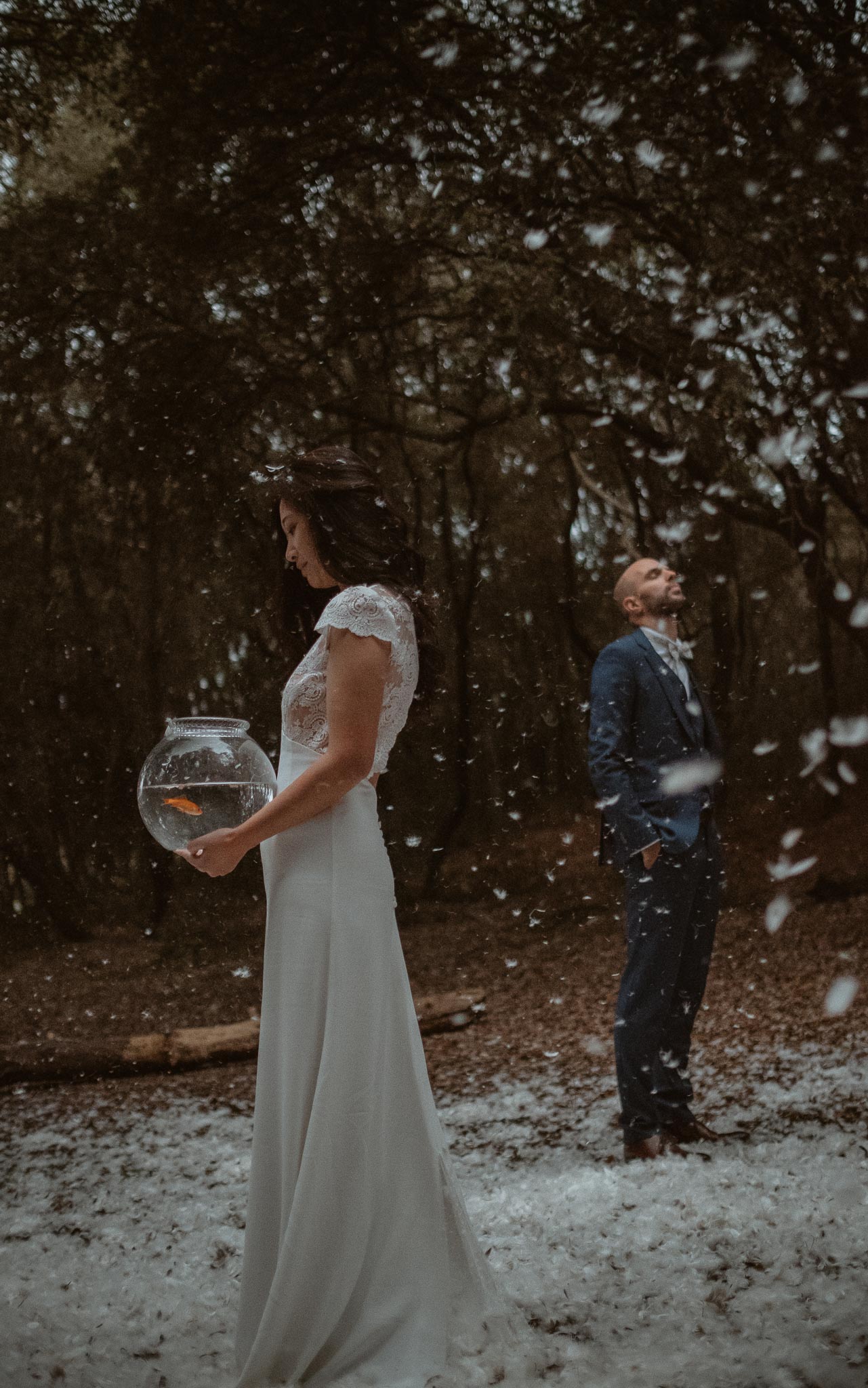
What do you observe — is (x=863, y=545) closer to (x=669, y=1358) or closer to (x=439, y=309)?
(x=439, y=309)

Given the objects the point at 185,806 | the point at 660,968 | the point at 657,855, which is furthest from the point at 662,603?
the point at 185,806

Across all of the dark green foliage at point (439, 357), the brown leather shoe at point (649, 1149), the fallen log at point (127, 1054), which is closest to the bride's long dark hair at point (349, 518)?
the brown leather shoe at point (649, 1149)

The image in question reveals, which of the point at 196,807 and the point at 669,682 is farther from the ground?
the point at 669,682

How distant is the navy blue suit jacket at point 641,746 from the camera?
90.7 inches

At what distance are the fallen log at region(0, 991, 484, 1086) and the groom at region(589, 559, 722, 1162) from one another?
1.52 m

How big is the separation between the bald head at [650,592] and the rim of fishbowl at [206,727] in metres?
1.26

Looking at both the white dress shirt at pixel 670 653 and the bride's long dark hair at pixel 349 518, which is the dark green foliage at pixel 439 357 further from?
the bride's long dark hair at pixel 349 518

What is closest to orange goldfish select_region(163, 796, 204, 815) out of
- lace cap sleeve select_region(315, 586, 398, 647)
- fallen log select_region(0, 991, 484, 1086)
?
lace cap sleeve select_region(315, 586, 398, 647)

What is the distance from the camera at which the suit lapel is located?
239cm

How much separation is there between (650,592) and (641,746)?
1.20ft

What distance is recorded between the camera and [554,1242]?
2.01 m

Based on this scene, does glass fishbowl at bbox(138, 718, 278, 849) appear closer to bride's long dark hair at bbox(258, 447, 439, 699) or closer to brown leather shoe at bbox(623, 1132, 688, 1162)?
bride's long dark hair at bbox(258, 447, 439, 699)

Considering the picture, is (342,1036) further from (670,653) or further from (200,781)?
(670,653)

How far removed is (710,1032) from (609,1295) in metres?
1.88
